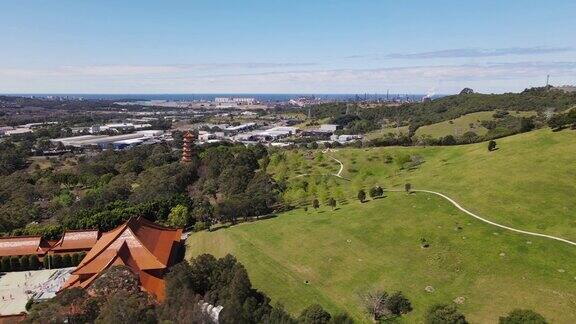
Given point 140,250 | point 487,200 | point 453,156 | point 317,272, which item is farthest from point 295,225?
point 453,156

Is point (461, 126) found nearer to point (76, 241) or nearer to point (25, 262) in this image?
point (76, 241)

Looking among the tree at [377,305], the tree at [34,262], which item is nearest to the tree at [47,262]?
the tree at [34,262]

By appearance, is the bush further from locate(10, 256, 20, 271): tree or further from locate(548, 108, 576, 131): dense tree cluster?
locate(548, 108, 576, 131): dense tree cluster

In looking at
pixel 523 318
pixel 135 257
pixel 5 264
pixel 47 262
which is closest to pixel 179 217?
pixel 47 262

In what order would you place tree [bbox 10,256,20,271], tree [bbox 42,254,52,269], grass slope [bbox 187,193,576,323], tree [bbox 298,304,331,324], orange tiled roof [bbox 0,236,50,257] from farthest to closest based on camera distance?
orange tiled roof [bbox 0,236,50,257], tree [bbox 42,254,52,269], tree [bbox 10,256,20,271], grass slope [bbox 187,193,576,323], tree [bbox 298,304,331,324]

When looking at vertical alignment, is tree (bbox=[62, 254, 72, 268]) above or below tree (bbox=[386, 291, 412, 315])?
below

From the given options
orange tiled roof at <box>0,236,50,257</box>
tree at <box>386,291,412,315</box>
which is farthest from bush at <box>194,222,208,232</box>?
tree at <box>386,291,412,315</box>
